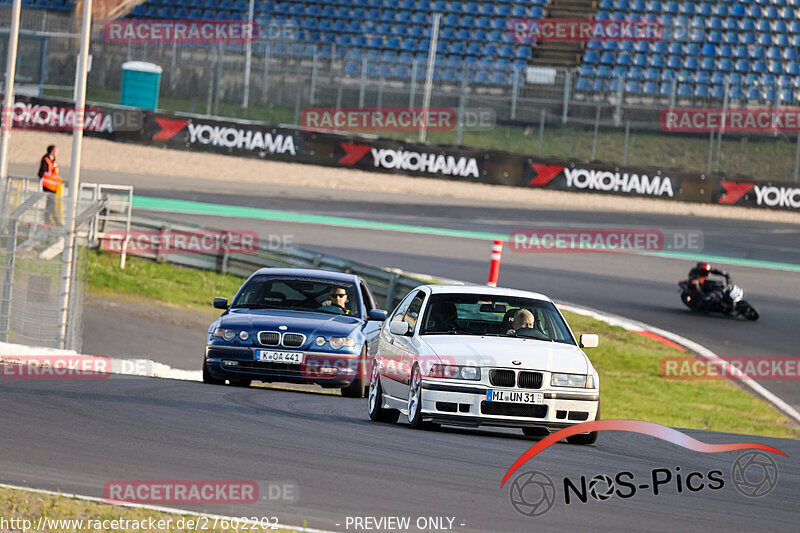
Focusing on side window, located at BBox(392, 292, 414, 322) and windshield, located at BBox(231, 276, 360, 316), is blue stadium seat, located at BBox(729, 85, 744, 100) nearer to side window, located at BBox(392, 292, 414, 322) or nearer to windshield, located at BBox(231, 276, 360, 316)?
windshield, located at BBox(231, 276, 360, 316)

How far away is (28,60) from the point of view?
40.8 metres

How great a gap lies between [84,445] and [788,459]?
5.60 meters

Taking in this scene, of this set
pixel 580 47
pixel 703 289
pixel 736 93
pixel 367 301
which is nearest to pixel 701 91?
pixel 736 93

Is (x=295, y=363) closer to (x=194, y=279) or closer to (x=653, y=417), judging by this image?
(x=653, y=417)

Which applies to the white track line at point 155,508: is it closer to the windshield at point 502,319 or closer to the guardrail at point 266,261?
the windshield at point 502,319

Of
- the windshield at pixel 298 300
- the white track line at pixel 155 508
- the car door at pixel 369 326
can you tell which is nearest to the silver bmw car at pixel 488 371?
the car door at pixel 369 326

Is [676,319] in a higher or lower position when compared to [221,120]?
lower

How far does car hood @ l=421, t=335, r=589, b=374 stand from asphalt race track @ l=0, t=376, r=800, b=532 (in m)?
0.62

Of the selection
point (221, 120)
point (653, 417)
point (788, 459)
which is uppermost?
point (221, 120)

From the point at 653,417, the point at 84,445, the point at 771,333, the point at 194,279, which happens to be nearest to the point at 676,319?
the point at 771,333

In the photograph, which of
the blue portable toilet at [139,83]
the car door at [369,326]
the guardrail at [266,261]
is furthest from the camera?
the blue portable toilet at [139,83]

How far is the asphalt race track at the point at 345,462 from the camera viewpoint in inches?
263

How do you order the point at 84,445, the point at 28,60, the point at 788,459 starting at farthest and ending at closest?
the point at 28,60 < the point at 788,459 < the point at 84,445

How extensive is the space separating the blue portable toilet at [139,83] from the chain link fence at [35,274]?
23851 mm
